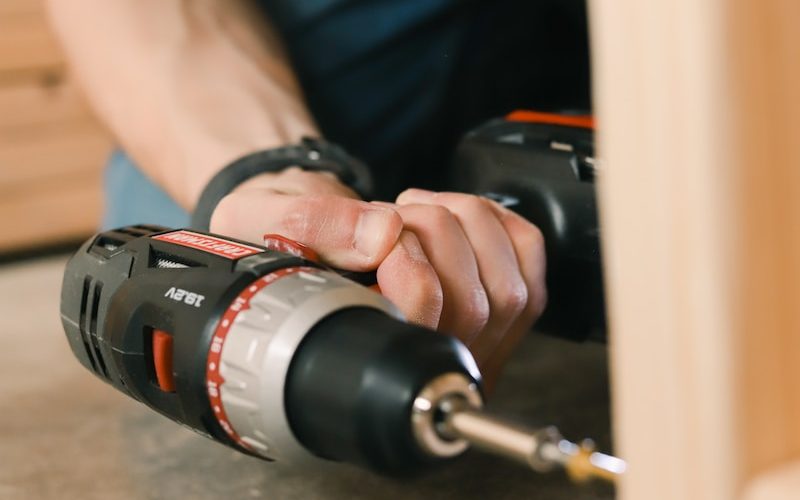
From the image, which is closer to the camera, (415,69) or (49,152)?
(415,69)

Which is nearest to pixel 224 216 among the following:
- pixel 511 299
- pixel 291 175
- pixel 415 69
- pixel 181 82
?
pixel 291 175

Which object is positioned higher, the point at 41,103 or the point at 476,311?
the point at 476,311

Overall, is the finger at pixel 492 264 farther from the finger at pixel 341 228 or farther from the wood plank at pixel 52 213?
the wood plank at pixel 52 213

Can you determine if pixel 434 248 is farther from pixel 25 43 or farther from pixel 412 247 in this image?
pixel 25 43

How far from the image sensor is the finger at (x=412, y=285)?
1.67ft

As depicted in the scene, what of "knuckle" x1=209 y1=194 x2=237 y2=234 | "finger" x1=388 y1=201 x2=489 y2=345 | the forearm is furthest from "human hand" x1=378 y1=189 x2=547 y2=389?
the forearm

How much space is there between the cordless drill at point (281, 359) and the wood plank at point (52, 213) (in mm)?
1495

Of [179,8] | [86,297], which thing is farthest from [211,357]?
[179,8]

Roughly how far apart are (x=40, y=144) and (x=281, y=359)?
1722 millimetres

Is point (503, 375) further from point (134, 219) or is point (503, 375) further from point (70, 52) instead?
point (70, 52)

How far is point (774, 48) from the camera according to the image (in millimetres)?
318

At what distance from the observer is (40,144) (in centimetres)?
197

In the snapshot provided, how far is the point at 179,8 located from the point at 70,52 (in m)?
0.13

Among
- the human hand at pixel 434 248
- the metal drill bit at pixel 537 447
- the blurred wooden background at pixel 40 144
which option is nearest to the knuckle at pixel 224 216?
the human hand at pixel 434 248
